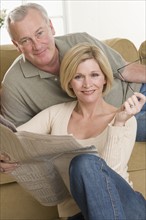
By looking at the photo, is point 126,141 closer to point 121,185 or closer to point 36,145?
point 121,185

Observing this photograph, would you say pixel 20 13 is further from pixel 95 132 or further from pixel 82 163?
pixel 82 163

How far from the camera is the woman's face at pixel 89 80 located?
1.25m

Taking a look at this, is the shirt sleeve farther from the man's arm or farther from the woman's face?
the man's arm

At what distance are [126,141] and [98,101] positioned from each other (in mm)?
218

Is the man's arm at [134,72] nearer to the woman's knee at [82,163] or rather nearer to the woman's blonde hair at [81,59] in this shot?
the woman's blonde hair at [81,59]

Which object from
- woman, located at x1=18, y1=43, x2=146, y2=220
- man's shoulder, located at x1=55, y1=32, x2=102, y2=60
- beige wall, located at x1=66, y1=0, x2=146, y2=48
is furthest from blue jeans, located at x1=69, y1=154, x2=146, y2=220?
beige wall, located at x1=66, y1=0, x2=146, y2=48

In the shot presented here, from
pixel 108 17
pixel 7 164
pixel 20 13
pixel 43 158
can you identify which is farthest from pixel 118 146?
pixel 108 17

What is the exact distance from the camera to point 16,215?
1569 mm

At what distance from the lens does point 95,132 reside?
1.25m

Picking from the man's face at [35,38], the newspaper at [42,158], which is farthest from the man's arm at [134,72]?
the newspaper at [42,158]

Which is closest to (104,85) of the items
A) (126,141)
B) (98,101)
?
(98,101)

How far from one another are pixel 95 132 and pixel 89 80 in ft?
0.57

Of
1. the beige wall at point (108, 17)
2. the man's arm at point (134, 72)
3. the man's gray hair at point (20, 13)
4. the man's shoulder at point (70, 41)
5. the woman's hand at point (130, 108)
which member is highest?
the man's gray hair at point (20, 13)

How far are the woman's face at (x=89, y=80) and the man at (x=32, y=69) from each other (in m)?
0.24
